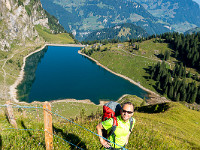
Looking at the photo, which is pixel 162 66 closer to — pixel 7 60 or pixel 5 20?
pixel 7 60

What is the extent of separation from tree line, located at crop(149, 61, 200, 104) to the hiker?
4901 inches

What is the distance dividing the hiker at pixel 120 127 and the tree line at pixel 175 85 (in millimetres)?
124474

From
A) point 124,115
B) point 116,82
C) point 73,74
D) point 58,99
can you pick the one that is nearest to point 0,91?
point 58,99

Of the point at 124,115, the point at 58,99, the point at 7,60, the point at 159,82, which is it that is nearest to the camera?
the point at 124,115

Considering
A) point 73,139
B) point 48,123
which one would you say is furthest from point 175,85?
point 48,123

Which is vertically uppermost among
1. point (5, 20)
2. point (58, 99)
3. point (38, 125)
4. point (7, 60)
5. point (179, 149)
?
point (5, 20)

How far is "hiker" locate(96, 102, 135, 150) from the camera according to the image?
20.9 feet

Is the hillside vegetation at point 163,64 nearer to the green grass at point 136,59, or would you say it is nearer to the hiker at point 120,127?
the green grass at point 136,59

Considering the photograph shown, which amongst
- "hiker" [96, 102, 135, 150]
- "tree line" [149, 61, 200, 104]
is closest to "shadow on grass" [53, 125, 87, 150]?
"hiker" [96, 102, 135, 150]

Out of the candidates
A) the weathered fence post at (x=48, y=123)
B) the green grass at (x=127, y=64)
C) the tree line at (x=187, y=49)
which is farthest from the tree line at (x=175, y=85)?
the weathered fence post at (x=48, y=123)

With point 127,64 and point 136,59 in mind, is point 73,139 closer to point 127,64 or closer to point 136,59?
point 127,64

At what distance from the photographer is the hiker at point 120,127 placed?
20.9 feet

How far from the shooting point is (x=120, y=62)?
170 m

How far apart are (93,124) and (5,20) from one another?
229455 millimetres
